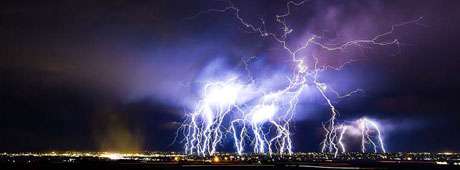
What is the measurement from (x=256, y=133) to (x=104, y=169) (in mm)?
21610

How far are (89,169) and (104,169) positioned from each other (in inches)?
87.9

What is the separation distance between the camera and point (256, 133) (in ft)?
243

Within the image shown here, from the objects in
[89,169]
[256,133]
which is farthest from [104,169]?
[256,133]

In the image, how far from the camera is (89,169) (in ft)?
257

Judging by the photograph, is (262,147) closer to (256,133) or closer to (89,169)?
(256,133)

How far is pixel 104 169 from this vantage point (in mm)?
77812

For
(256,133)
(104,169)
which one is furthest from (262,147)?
(104,169)

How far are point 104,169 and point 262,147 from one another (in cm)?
2181

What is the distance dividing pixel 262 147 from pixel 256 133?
126 inches

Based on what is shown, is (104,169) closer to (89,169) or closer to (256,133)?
(89,169)

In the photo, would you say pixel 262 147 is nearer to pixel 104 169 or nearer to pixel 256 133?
pixel 256 133
